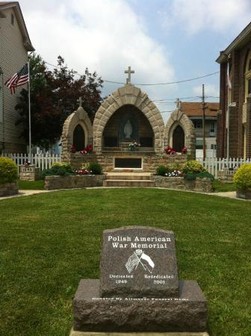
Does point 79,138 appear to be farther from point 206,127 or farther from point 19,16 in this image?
point 206,127

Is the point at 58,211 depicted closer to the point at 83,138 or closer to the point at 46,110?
the point at 83,138

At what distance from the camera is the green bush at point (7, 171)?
15268 millimetres

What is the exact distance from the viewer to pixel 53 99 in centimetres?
3316

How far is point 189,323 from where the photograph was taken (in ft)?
14.2

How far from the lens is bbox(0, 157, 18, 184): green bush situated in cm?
1527

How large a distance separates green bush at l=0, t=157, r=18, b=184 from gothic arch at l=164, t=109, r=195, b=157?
32.3 ft

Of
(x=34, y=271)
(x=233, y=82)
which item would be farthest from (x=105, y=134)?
(x=34, y=271)

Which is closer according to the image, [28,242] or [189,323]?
[189,323]

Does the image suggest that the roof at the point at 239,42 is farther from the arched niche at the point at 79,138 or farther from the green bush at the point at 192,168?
the arched niche at the point at 79,138

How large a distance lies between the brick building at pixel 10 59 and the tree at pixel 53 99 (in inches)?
39.6

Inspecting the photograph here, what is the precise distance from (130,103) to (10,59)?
10.1 metres

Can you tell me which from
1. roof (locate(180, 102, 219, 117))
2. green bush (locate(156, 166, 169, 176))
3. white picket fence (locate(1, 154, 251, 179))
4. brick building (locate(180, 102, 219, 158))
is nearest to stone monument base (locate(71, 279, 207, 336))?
green bush (locate(156, 166, 169, 176))

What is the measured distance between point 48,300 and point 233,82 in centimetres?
2696

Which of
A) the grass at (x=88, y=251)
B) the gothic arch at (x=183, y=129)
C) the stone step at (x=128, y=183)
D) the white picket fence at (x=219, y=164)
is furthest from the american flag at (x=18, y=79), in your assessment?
the grass at (x=88, y=251)
